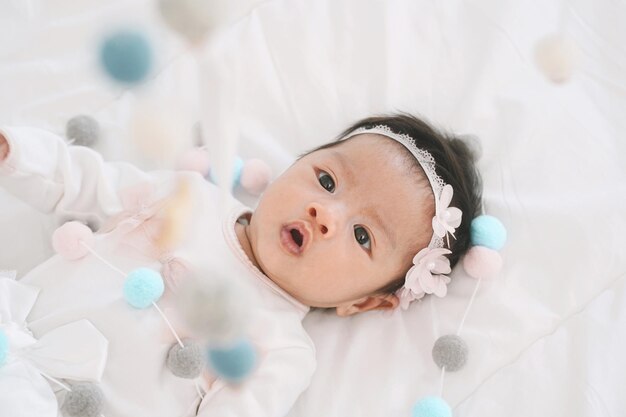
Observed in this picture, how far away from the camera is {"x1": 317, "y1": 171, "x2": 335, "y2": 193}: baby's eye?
81 cm

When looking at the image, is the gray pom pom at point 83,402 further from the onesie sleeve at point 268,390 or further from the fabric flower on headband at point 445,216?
the fabric flower on headband at point 445,216

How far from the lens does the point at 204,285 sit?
304mm

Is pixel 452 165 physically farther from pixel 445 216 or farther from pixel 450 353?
pixel 450 353

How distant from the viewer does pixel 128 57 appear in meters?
0.29

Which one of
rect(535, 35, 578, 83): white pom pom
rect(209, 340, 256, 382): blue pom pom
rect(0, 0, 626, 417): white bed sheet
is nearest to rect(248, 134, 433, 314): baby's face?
rect(0, 0, 626, 417): white bed sheet

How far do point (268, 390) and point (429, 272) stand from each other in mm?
227

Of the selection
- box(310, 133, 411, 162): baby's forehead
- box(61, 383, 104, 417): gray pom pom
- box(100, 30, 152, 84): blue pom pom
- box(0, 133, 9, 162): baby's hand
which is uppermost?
box(100, 30, 152, 84): blue pom pom

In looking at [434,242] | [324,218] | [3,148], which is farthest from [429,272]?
[3,148]

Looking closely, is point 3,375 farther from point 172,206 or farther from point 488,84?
point 488,84

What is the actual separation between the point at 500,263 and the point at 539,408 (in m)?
0.18

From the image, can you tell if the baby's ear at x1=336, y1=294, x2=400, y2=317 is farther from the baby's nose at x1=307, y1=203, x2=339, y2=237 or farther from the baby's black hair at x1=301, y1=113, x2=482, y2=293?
the baby's nose at x1=307, y1=203, x2=339, y2=237

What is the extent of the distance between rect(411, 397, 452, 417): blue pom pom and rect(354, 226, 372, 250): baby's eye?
184 millimetres

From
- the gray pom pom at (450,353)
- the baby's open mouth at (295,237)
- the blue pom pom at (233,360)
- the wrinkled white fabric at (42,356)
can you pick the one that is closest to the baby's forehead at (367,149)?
the baby's open mouth at (295,237)

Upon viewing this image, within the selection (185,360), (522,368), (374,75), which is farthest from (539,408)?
(374,75)
